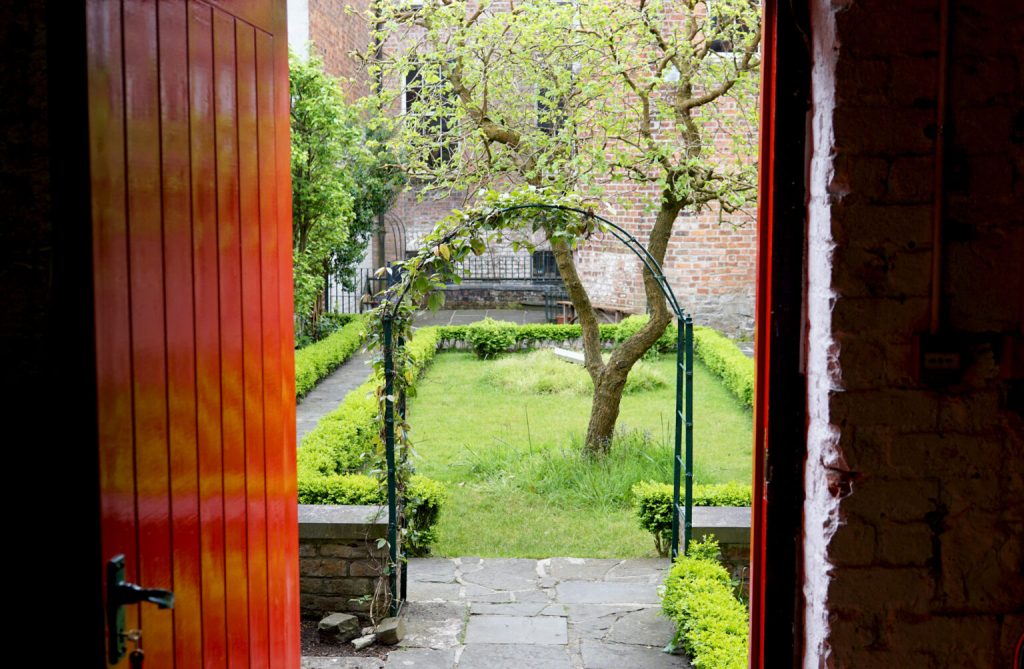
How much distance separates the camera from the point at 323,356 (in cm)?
1315

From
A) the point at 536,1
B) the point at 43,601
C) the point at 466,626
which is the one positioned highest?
the point at 536,1

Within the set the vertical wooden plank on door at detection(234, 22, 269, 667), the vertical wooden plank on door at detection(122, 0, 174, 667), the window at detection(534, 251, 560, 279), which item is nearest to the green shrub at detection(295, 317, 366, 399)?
the window at detection(534, 251, 560, 279)

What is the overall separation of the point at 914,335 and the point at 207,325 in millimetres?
1552

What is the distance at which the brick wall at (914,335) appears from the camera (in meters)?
2.24

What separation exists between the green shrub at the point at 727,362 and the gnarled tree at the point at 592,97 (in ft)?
7.45

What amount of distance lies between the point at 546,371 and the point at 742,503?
6491 millimetres

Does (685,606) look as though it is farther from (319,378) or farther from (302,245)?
(302,245)

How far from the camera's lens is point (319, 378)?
13.1 meters

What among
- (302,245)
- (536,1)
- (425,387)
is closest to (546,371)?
(425,387)

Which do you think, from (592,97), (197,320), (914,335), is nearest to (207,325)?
(197,320)

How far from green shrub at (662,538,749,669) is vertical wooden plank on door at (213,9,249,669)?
2.42m

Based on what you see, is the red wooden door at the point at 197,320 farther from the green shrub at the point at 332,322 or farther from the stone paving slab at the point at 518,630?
the green shrub at the point at 332,322

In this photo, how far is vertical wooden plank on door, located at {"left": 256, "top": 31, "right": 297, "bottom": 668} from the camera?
106 inches

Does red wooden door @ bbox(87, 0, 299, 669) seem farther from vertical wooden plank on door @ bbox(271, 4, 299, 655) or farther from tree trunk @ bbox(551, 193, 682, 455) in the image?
tree trunk @ bbox(551, 193, 682, 455)
